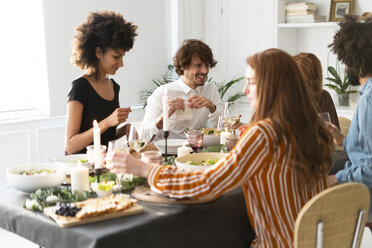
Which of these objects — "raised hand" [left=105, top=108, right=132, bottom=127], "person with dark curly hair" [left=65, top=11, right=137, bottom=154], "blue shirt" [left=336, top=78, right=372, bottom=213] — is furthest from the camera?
"person with dark curly hair" [left=65, top=11, right=137, bottom=154]

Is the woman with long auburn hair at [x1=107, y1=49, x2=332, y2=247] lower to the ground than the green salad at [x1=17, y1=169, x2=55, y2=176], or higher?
higher

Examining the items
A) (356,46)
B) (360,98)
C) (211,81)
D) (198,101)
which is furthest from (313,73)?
(211,81)

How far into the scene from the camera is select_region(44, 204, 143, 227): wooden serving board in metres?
1.64

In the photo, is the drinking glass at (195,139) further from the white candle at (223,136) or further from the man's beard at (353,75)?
the man's beard at (353,75)

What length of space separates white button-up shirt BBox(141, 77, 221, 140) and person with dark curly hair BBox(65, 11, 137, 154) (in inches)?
16.5

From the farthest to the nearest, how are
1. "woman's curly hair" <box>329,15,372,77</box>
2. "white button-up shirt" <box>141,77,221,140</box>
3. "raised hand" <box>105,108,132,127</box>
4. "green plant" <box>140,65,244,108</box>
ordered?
"green plant" <box>140,65,244,108</box> → "white button-up shirt" <box>141,77,221,140</box> → "raised hand" <box>105,108,132,127</box> → "woman's curly hair" <box>329,15,372,77</box>

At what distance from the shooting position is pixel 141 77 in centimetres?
520

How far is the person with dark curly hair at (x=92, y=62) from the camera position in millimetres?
2869

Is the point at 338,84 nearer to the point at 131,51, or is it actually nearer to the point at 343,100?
the point at 343,100

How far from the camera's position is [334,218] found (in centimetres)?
168

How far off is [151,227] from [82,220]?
0.72 feet

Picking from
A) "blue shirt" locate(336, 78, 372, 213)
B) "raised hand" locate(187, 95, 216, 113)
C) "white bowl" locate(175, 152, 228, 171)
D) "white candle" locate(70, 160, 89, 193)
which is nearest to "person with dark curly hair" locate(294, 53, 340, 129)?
"raised hand" locate(187, 95, 216, 113)

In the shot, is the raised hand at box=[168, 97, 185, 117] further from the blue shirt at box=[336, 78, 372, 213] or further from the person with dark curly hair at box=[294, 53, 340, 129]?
the blue shirt at box=[336, 78, 372, 213]

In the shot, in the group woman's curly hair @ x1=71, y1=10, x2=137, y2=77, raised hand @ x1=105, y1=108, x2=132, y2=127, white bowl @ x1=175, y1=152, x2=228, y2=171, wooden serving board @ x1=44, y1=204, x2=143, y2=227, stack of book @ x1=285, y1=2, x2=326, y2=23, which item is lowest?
wooden serving board @ x1=44, y1=204, x2=143, y2=227
